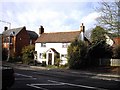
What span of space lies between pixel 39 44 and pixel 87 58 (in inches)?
806

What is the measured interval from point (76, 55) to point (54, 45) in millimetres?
16070

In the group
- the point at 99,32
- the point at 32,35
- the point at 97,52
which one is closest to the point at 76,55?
the point at 97,52

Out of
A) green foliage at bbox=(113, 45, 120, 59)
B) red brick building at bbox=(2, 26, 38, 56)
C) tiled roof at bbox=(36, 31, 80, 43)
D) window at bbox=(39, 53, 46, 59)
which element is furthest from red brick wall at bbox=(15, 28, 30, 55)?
green foliage at bbox=(113, 45, 120, 59)

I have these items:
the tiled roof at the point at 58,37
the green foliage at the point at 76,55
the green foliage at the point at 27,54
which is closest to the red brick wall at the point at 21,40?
the tiled roof at the point at 58,37

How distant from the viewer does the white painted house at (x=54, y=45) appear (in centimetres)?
5869

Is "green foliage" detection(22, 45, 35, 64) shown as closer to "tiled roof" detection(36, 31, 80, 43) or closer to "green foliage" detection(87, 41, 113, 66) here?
"tiled roof" detection(36, 31, 80, 43)

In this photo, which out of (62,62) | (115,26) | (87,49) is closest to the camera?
(115,26)

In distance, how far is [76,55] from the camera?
46094 mm

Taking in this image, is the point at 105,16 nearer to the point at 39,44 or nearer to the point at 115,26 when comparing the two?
the point at 115,26

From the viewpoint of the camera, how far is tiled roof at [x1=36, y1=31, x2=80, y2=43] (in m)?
59.5

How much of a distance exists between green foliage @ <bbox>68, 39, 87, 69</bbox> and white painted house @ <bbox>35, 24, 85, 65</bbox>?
29.4ft

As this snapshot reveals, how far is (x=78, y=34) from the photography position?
59.2 metres

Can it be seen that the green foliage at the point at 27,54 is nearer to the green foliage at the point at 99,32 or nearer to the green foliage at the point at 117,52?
the green foliage at the point at 117,52

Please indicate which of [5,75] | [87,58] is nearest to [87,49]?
[87,58]
